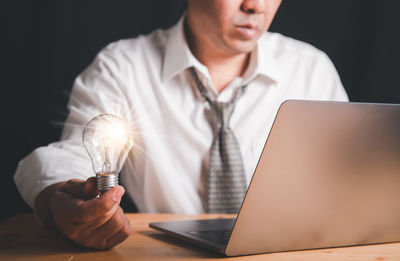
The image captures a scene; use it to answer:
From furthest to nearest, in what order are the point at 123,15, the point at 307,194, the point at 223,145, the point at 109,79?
the point at 123,15 < the point at 109,79 < the point at 223,145 < the point at 307,194

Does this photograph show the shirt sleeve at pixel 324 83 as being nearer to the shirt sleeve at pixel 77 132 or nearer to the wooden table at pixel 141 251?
the shirt sleeve at pixel 77 132

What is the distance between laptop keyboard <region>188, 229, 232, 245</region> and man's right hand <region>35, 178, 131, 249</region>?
13 centimetres

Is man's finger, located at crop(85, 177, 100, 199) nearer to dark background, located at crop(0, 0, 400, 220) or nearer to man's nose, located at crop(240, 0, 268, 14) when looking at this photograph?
man's nose, located at crop(240, 0, 268, 14)

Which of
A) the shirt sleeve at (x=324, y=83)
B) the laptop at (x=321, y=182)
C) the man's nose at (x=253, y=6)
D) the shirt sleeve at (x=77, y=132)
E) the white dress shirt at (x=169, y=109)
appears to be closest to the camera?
the laptop at (x=321, y=182)

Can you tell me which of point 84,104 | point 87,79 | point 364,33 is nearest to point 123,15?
point 87,79

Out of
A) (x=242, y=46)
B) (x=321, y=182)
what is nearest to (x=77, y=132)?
(x=242, y=46)

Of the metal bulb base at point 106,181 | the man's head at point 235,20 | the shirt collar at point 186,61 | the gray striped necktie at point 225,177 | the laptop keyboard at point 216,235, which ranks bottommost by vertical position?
the gray striped necktie at point 225,177

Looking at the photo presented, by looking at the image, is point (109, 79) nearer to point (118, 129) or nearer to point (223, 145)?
point (223, 145)

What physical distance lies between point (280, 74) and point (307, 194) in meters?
1.11

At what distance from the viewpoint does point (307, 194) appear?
2.08 ft

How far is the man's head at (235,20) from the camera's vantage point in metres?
1.38

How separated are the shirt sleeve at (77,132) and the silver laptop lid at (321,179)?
19.3 inches

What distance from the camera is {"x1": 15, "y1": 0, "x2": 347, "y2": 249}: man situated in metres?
1.43

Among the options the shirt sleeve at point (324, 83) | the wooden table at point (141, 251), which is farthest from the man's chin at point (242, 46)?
the wooden table at point (141, 251)
